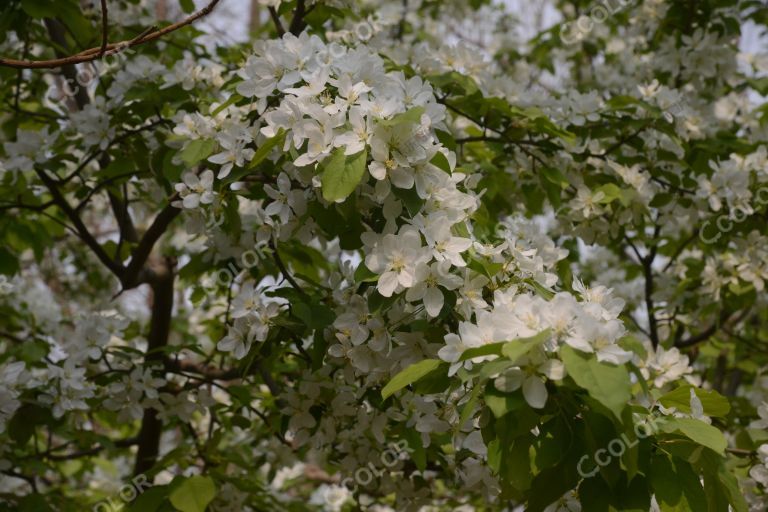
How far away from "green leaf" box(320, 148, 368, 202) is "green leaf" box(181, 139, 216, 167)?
542mm

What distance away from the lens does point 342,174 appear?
1.50m

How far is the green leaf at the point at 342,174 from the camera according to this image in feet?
4.85

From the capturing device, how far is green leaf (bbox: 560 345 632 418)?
1115mm

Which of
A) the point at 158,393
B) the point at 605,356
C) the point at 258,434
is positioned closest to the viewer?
the point at 605,356

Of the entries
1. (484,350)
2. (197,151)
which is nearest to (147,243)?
(197,151)

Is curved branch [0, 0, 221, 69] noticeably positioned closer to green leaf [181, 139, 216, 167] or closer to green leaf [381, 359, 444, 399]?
green leaf [181, 139, 216, 167]

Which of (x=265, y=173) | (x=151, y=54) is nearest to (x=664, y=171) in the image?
(x=265, y=173)

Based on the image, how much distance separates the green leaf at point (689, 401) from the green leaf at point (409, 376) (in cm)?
45

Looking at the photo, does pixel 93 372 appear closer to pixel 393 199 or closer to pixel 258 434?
pixel 258 434

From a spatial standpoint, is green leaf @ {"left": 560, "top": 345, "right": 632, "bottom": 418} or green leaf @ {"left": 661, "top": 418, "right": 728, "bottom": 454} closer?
green leaf @ {"left": 560, "top": 345, "right": 632, "bottom": 418}

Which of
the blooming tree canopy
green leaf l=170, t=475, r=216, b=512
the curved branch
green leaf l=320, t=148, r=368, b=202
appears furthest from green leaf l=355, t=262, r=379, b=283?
green leaf l=170, t=475, r=216, b=512

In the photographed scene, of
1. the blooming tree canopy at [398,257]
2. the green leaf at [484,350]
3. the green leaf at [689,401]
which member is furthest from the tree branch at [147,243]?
the green leaf at [689,401]

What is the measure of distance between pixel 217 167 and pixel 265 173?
0.68ft

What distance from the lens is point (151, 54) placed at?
3.08 metres
